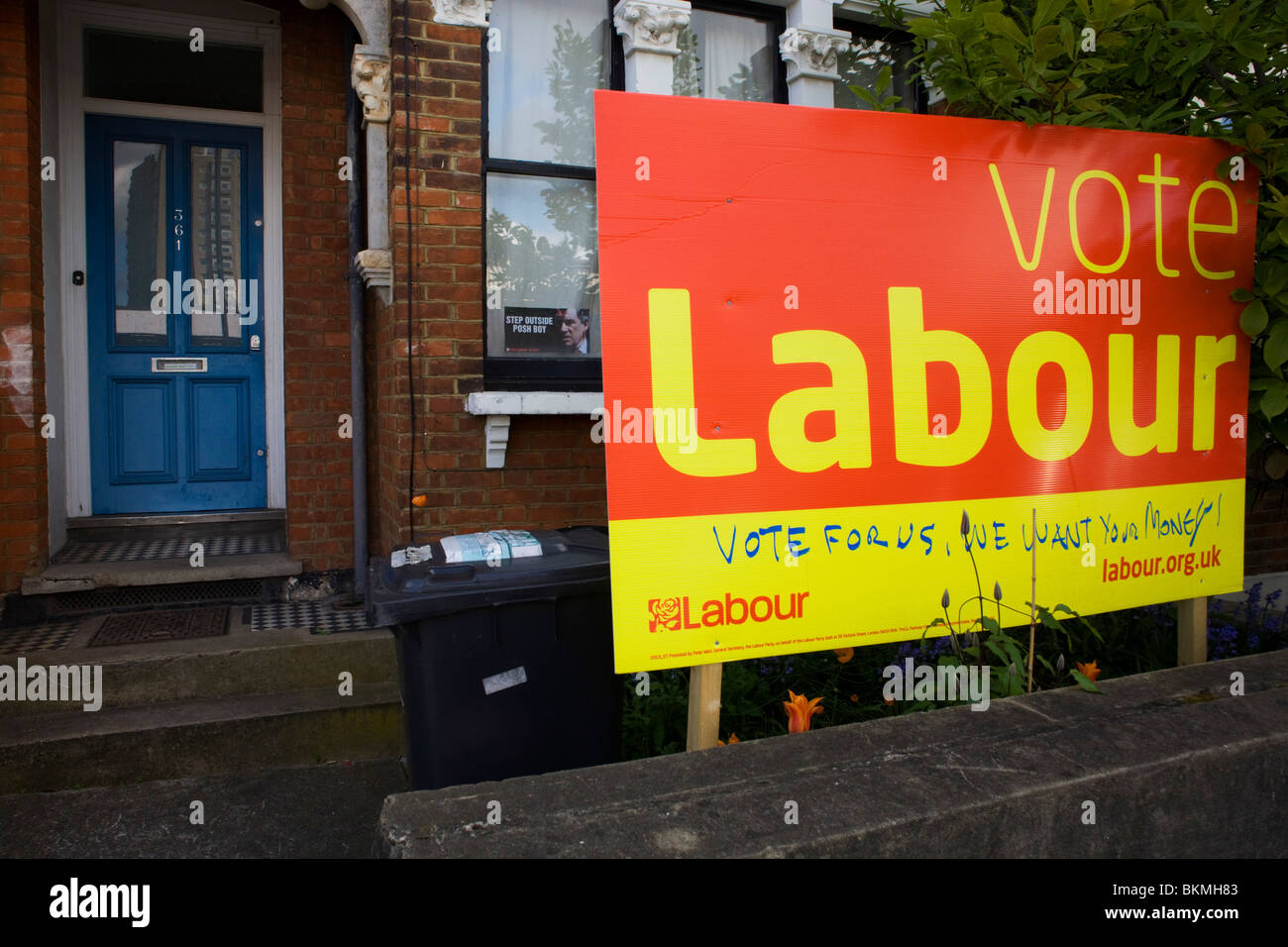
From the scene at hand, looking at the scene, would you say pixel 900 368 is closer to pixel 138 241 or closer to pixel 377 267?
pixel 377 267

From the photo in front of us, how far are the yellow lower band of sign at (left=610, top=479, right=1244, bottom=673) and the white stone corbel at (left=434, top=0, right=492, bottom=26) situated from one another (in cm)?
320

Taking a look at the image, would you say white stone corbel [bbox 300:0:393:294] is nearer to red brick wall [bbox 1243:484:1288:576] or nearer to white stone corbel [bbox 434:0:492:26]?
white stone corbel [bbox 434:0:492:26]

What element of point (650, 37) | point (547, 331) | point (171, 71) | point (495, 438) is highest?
point (171, 71)

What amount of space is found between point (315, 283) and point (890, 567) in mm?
4118

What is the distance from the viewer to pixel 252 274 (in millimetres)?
5695

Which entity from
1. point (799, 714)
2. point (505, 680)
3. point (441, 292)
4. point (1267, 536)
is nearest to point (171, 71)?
point (441, 292)

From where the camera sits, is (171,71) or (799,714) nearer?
(799,714)

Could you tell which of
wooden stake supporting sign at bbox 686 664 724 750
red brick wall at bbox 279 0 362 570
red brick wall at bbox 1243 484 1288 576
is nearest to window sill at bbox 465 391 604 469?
red brick wall at bbox 279 0 362 570

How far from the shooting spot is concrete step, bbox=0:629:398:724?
13.0 feet

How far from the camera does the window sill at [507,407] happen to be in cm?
443

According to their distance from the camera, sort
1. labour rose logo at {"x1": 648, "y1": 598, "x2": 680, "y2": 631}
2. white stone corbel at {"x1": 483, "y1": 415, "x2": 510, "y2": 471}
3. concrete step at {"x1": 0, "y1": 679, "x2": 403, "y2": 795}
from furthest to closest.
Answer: white stone corbel at {"x1": 483, "y1": 415, "x2": 510, "y2": 471}
concrete step at {"x1": 0, "y1": 679, "x2": 403, "y2": 795}
labour rose logo at {"x1": 648, "y1": 598, "x2": 680, "y2": 631}

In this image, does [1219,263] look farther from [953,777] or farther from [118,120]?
[118,120]

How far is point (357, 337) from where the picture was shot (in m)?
5.13

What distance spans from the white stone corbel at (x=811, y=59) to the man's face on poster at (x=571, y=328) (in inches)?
66.7
